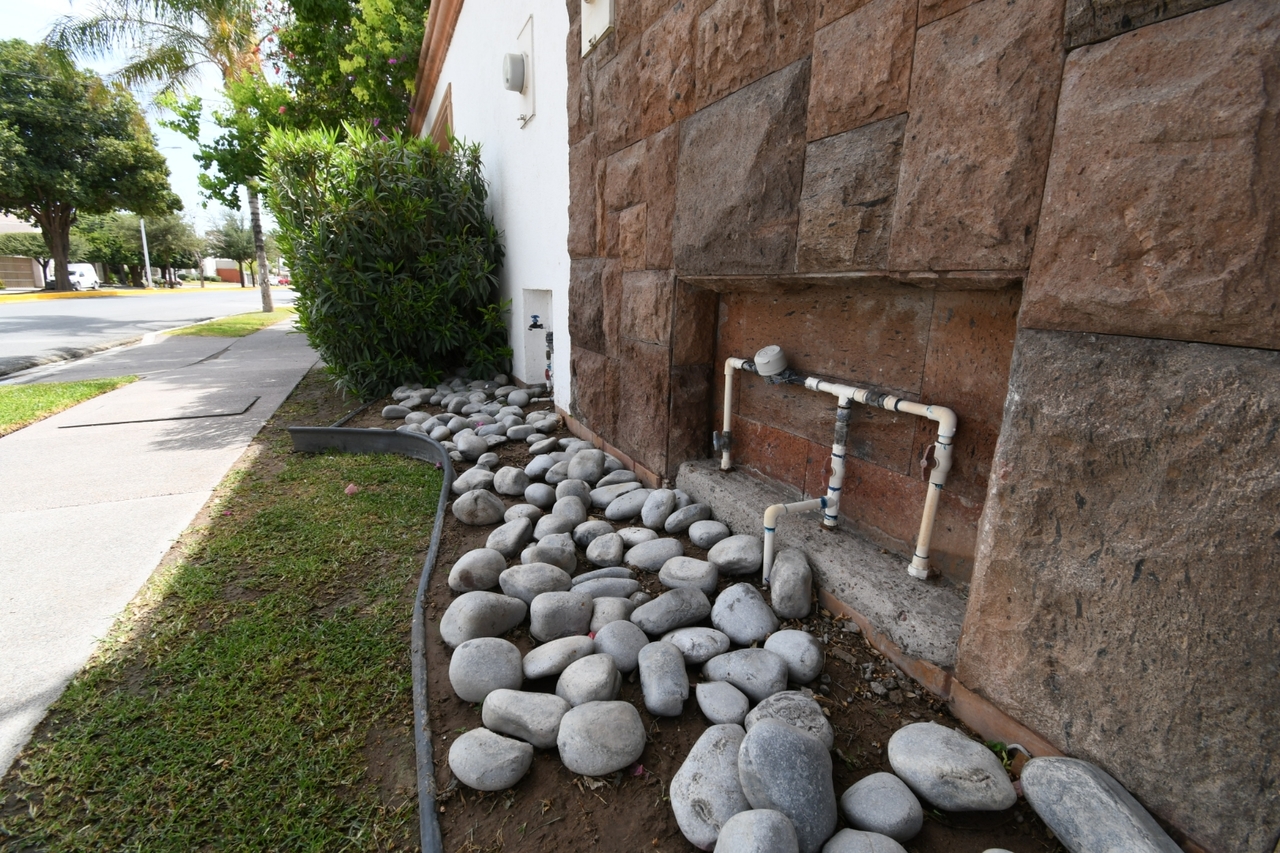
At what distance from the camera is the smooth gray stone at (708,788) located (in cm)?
106

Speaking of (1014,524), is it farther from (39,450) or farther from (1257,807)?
(39,450)

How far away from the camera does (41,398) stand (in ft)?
15.5

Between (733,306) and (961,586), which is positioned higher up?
(733,306)

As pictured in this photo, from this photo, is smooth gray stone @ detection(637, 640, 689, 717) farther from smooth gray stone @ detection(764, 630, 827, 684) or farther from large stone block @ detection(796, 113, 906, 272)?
large stone block @ detection(796, 113, 906, 272)

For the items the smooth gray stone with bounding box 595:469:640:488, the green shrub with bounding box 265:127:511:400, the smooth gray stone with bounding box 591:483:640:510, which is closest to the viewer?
the smooth gray stone with bounding box 591:483:640:510

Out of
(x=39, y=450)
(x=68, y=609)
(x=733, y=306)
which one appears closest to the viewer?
(x=68, y=609)

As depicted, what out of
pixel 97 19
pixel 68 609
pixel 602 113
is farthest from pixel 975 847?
pixel 97 19

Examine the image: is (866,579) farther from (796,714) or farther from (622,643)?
(622,643)

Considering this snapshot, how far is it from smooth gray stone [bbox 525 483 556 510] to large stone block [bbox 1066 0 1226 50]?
2.07m

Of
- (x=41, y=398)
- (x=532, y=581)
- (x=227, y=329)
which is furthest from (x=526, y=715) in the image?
(x=227, y=329)

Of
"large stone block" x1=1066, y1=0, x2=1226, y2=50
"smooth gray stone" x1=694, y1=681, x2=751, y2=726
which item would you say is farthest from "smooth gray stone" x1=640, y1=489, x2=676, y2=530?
"large stone block" x1=1066, y1=0, x2=1226, y2=50

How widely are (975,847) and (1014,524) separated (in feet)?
1.84

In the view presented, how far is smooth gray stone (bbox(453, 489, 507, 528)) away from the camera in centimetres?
234

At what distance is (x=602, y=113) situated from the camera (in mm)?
2637
